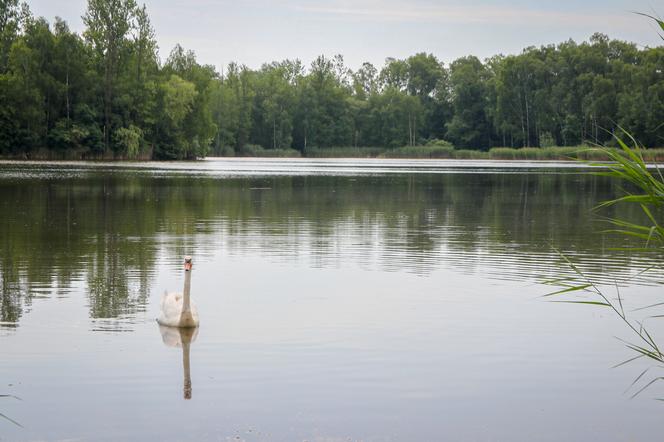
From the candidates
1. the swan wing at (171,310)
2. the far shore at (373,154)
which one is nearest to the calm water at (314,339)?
the swan wing at (171,310)

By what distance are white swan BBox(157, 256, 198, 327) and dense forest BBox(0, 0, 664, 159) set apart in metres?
52.3

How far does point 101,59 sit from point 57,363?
325 feet

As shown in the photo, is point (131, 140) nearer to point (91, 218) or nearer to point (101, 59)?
point (101, 59)

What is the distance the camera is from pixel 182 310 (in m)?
12.0

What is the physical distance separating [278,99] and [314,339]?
15882 cm

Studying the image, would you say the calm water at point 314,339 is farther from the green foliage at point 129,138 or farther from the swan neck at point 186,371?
the green foliage at point 129,138

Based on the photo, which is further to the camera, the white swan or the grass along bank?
the grass along bank

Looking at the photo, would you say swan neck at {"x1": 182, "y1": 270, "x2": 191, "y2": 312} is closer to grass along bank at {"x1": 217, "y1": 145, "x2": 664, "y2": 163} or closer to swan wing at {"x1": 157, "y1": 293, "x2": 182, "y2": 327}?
swan wing at {"x1": 157, "y1": 293, "x2": 182, "y2": 327}

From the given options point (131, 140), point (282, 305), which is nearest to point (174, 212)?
point (282, 305)

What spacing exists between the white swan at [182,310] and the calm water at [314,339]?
21 centimetres

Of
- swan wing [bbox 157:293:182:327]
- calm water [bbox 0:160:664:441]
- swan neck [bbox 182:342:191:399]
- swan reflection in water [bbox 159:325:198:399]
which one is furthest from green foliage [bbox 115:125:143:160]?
swan neck [bbox 182:342:191:399]

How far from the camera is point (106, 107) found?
102 metres

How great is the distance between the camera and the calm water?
8.52 meters

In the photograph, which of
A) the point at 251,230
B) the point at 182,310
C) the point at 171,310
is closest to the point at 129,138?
the point at 251,230
